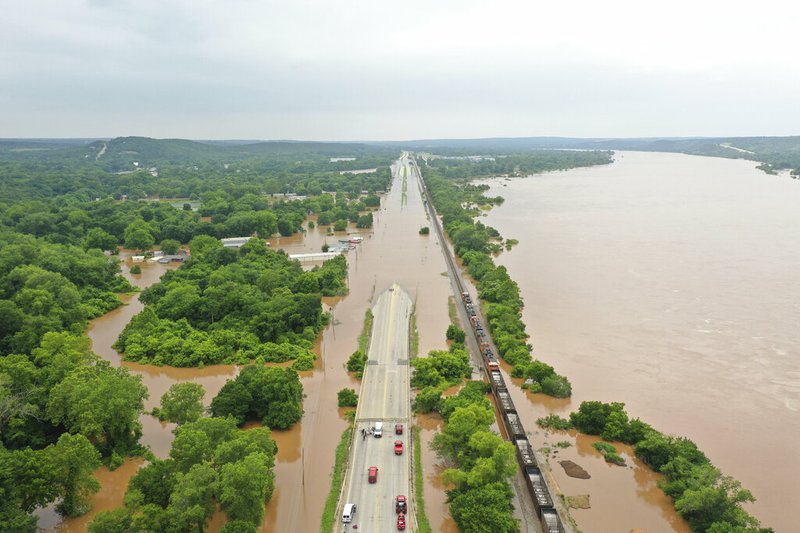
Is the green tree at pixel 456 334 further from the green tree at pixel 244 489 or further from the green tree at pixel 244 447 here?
the green tree at pixel 244 489

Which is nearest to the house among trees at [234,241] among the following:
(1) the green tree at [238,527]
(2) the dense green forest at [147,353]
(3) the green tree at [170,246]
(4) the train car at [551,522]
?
(2) the dense green forest at [147,353]

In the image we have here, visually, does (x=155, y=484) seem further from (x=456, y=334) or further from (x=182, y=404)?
(x=456, y=334)

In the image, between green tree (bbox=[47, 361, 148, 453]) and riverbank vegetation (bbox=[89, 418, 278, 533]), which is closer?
riverbank vegetation (bbox=[89, 418, 278, 533])

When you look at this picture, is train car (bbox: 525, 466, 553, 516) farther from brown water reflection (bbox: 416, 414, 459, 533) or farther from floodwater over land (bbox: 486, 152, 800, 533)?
brown water reflection (bbox: 416, 414, 459, 533)

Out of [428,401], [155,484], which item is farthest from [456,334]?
[155,484]

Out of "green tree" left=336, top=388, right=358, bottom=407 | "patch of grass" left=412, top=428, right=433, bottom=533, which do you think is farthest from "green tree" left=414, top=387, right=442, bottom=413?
"green tree" left=336, top=388, right=358, bottom=407

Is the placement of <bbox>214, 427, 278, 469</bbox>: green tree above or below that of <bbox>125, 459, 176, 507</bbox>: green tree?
above
